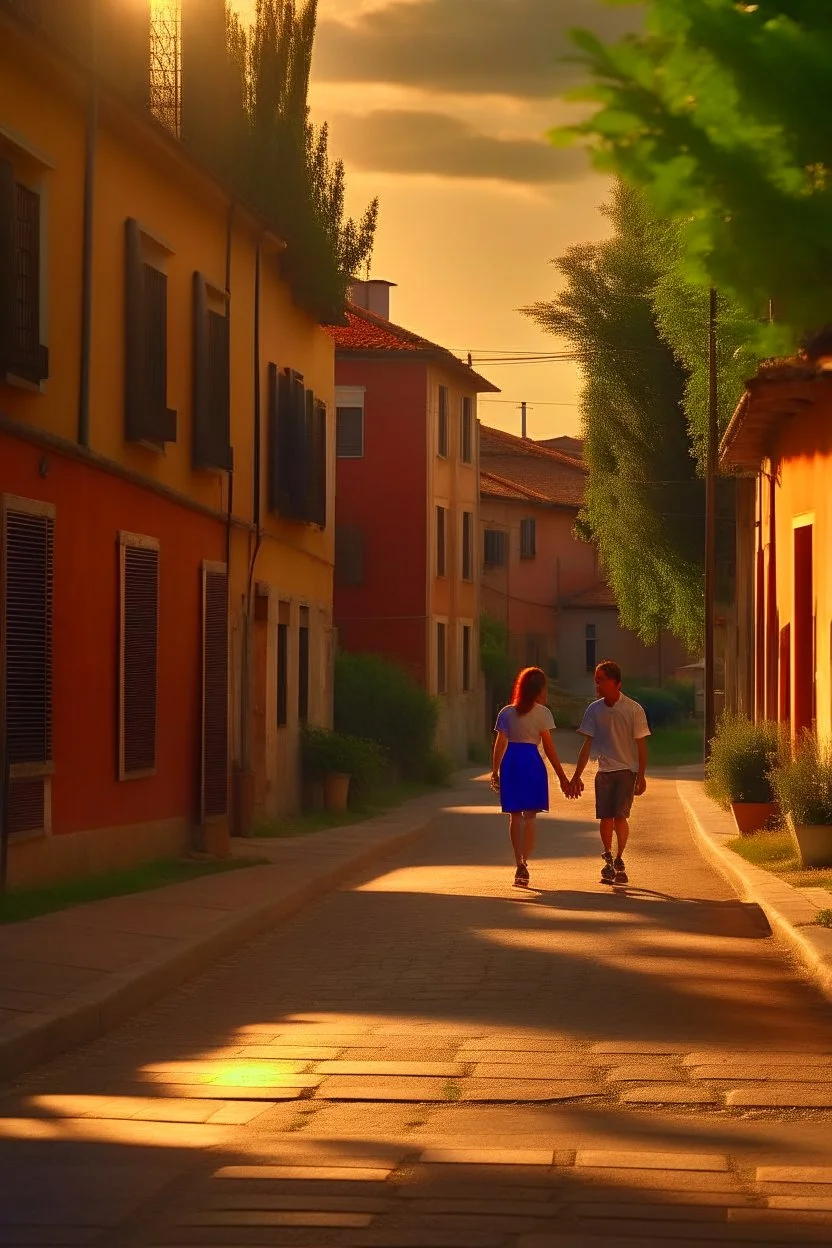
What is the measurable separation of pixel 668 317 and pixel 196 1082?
30.0 metres

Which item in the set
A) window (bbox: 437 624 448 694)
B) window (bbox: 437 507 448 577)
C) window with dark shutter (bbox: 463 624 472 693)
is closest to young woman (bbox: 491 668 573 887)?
window (bbox: 437 507 448 577)

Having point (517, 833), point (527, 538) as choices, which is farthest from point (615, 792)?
point (527, 538)

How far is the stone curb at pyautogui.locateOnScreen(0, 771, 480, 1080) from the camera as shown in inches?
326

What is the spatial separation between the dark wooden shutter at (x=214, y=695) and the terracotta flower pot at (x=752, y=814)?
5734mm

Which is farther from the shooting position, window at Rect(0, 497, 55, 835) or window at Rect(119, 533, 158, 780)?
window at Rect(119, 533, 158, 780)

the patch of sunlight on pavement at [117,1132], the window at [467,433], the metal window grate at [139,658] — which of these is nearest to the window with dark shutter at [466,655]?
the window at [467,433]

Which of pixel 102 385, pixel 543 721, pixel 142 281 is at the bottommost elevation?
pixel 543 721

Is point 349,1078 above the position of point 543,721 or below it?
below

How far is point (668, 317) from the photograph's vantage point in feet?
119

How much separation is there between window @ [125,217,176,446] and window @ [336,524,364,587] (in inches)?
1235

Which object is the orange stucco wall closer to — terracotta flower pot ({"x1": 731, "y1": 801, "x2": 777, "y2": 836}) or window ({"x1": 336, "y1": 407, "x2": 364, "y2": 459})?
terracotta flower pot ({"x1": 731, "y1": 801, "x2": 777, "y2": 836})

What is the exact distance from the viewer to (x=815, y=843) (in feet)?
54.5

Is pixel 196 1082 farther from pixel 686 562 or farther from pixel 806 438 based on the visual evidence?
pixel 686 562

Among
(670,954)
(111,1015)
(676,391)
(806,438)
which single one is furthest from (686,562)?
(111,1015)
